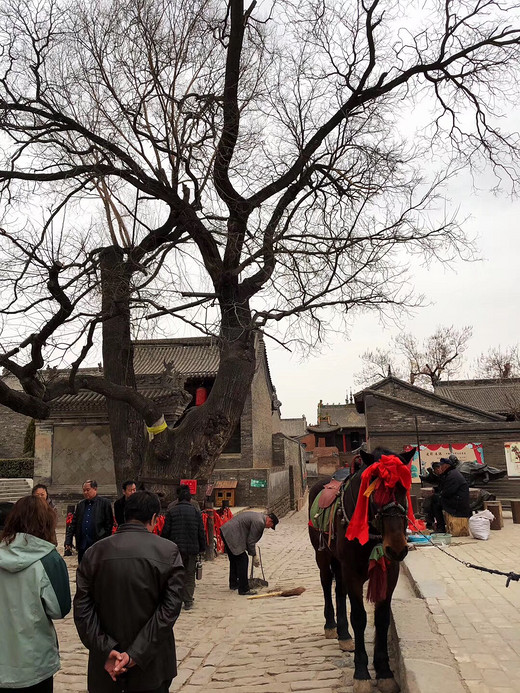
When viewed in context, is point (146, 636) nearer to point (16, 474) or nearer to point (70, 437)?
point (70, 437)

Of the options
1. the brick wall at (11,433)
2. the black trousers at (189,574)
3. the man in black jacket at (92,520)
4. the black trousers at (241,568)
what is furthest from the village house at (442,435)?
the brick wall at (11,433)

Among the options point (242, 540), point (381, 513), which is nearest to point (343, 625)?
point (381, 513)

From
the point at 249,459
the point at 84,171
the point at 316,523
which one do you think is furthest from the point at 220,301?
the point at 249,459

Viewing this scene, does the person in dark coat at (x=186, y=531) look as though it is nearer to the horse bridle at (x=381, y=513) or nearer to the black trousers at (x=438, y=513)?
the horse bridle at (x=381, y=513)

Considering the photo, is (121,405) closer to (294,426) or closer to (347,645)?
(347,645)

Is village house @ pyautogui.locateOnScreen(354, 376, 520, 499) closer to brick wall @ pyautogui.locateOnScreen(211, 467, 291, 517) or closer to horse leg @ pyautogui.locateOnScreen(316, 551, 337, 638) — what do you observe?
brick wall @ pyautogui.locateOnScreen(211, 467, 291, 517)

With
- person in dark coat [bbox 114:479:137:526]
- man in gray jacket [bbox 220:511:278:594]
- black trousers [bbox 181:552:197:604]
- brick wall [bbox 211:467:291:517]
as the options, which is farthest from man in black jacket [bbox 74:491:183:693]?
brick wall [bbox 211:467:291:517]

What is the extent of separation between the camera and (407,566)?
360 inches

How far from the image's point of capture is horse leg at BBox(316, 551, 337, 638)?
6570 millimetres

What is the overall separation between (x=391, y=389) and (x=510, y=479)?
11412 mm

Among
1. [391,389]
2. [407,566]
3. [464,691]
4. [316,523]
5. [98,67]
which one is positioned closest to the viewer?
[464,691]

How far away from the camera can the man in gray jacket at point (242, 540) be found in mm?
9852

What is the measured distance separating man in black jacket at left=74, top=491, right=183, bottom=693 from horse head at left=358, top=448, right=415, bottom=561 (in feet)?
5.52

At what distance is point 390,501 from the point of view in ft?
14.9
